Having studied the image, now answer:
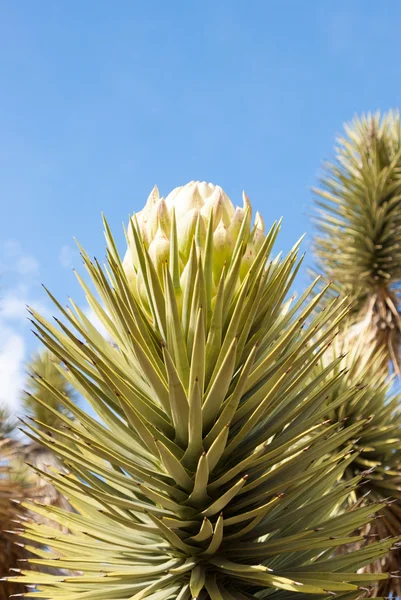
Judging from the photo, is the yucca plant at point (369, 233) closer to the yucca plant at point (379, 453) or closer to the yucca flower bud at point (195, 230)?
the yucca plant at point (379, 453)

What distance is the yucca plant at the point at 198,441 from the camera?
182 cm

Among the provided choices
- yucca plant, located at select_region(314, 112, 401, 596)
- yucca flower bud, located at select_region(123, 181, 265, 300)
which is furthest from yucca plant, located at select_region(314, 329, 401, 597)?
yucca flower bud, located at select_region(123, 181, 265, 300)

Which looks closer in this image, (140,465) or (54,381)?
(140,465)

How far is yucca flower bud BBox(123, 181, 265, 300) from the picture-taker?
6.96 feet

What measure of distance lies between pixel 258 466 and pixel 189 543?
292 millimetres

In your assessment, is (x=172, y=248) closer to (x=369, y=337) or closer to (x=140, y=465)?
(x=140, y=465)

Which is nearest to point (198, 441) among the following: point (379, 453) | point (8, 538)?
point (8, 538)

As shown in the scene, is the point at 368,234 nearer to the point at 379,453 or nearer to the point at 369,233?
the point at 369,233

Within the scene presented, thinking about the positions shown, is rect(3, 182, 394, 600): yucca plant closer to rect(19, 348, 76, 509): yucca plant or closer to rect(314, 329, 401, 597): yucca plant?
rect(314, 329, 401, 597): yucca plant

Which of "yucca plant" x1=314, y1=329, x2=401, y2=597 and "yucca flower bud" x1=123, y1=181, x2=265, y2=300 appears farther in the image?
"yucca plant" x1=314, y1=329, x2=401, y2=597

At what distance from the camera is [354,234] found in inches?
304

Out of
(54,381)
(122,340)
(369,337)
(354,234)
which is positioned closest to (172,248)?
(122,340)

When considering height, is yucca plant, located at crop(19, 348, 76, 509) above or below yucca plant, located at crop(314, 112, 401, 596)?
below

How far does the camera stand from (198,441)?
6.13ft
